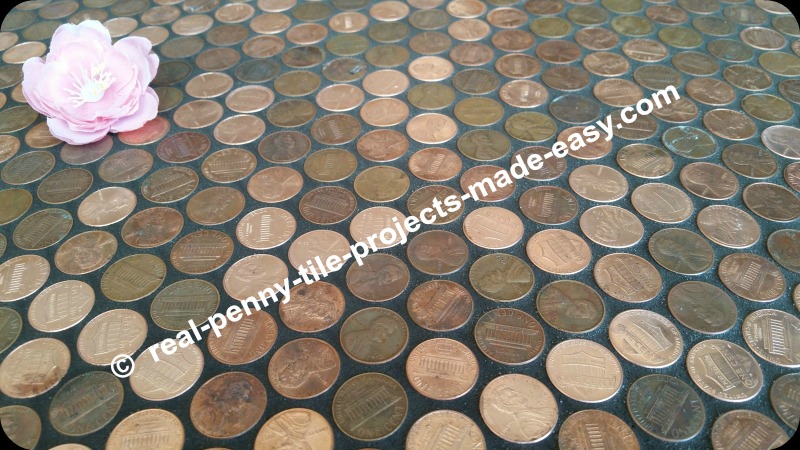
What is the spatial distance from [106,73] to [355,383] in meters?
0.93

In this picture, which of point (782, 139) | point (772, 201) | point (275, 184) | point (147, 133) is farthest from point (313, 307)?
point (782, 139)

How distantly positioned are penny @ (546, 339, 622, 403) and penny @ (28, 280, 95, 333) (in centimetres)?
84

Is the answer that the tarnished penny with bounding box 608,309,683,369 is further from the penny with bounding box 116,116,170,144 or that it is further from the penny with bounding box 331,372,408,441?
the penny with bounding box 116,116,170,144

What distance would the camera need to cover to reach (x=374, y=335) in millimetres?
1011

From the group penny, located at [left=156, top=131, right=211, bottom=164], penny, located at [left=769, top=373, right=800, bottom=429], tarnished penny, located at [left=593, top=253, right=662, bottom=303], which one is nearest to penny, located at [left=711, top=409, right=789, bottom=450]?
penny, located at [left=769, top=373, right=800, bottom=429]

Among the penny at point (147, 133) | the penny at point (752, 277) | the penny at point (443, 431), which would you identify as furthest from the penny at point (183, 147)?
the penny at point (752, 277)

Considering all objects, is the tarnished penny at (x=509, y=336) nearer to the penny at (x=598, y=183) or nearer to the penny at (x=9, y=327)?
the penny at (x=598, y=183)

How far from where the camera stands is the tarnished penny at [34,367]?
0.95 m

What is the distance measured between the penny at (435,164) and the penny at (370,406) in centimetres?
49

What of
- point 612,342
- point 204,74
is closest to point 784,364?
point 612,342

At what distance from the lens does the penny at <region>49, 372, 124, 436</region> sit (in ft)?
2.99

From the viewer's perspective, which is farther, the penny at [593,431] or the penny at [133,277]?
the penny at [133,277]

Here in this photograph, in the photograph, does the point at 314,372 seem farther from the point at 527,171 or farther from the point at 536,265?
the point at 527,171

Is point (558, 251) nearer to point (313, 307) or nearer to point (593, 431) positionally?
point (593, 431)
